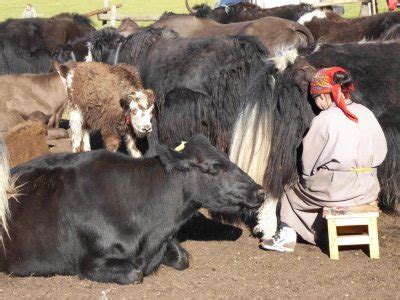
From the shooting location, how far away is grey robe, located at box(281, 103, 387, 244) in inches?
250

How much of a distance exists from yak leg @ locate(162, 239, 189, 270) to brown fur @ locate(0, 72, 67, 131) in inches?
237

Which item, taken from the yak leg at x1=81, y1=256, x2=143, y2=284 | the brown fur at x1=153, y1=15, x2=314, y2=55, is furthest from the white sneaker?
the brown fur at x1=153, y1=15, x2=314, y2=55

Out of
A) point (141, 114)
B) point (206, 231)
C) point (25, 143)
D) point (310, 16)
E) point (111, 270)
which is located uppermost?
point (310, 16)

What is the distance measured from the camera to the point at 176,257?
6.08 metres

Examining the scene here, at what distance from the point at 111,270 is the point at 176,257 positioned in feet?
2.07

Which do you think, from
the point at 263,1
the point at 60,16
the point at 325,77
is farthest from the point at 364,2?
the point at 325,77

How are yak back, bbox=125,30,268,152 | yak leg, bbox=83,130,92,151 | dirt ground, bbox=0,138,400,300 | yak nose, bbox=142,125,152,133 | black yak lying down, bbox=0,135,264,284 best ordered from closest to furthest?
1. dirt ground, bbox=0,138,400,300
2. black yak lying down, bbox=0,135,264,284
3. yak back, bbox=125,30,268,152
4. yak nose, bbox=142,125,152,133
5. yak leg, bbox=83,130,92,151

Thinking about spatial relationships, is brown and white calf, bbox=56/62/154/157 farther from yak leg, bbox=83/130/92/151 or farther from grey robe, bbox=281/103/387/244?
grey robe, bbox=281/103/387/244

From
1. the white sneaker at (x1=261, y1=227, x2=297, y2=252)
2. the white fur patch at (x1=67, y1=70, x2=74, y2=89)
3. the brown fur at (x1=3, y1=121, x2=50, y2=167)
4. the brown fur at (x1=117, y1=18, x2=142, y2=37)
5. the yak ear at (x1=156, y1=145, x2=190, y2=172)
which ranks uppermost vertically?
the brown fur at (x1=117, y1=18, x2=142, y2=37)

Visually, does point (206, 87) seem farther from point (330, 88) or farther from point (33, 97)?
point (33, 97)

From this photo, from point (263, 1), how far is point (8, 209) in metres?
15.7

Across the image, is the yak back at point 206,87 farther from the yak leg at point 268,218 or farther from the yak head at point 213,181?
the yak head at point 213,181

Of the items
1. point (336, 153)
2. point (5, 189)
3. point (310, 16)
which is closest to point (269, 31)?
point (310, 16)

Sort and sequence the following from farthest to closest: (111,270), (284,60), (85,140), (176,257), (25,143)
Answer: (85,140) < (25,143) < (284,60) < (176,257) < (111,270)
